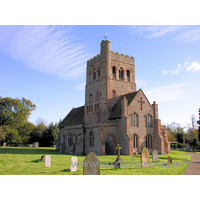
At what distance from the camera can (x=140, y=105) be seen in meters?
32.2

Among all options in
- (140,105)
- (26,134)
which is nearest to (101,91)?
(140,105)

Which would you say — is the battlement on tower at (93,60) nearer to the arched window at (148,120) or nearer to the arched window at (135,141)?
the arched window at (148,120)

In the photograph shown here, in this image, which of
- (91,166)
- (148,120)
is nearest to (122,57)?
(148,120)

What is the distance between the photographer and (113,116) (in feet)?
107

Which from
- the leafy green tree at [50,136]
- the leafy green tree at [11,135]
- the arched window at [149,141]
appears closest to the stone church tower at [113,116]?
the arched window at [149,141]

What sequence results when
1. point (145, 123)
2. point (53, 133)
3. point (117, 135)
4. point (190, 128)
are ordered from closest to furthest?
1. point (117, 135)
2. point (145, 123)
3. point (53, 133)
4. point (190, 128)

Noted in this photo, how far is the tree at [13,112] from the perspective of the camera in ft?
169

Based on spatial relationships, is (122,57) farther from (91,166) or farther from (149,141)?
(91,166)

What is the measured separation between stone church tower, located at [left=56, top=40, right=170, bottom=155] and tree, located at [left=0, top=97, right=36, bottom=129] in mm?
19773

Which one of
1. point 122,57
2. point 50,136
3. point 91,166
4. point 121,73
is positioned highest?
point 122,57

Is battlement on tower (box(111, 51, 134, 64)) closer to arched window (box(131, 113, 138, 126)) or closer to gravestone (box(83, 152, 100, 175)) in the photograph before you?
arched window (box(131, 113, 138, 126))

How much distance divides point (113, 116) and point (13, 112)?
32875 millimetres

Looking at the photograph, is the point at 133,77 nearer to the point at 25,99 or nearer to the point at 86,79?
the point at 86,79

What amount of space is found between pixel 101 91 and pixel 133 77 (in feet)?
28.5
